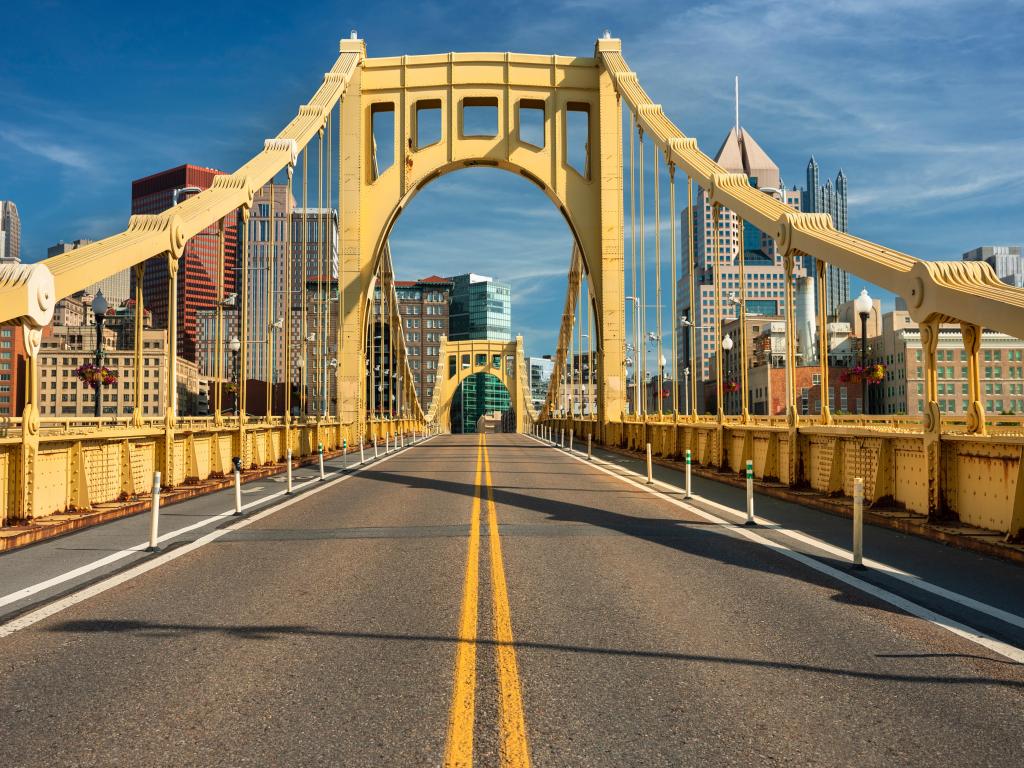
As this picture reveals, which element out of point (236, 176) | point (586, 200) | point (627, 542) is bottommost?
point (627, 542)

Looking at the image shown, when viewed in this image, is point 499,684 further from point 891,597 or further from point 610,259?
point 610,259

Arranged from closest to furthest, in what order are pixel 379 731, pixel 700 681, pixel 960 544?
pixel 379 731 → pixel 700 681 → pixel 960 544

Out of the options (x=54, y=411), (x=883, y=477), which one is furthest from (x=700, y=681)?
(x=54, y=411)

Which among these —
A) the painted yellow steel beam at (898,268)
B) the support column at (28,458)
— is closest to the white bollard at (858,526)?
the painted yellow steel beam at (898,268)

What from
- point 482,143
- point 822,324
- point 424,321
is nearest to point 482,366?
point 424,321

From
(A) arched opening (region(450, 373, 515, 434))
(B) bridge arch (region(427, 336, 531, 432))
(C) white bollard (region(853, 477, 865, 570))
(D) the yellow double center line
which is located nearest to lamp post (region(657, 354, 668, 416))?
(C) white bollard (region(853, 477, 865, 570))

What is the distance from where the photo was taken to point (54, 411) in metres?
118

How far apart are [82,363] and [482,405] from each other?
8942cm

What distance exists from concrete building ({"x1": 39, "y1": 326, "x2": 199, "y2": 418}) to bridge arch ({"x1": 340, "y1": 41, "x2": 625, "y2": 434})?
68674 mm

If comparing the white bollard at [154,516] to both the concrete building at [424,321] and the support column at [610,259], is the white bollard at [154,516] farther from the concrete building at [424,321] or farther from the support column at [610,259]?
the concrete building at [424,321]

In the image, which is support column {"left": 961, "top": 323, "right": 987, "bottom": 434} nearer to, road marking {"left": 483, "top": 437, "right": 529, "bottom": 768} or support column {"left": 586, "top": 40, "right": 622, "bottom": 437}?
road marking {"left": 483, "top": 437, "right": 529, "bottom": 768}

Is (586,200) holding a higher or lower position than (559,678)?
higher

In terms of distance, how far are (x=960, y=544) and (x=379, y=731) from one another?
8351 millimetres

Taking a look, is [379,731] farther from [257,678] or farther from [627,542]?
[627,542]
